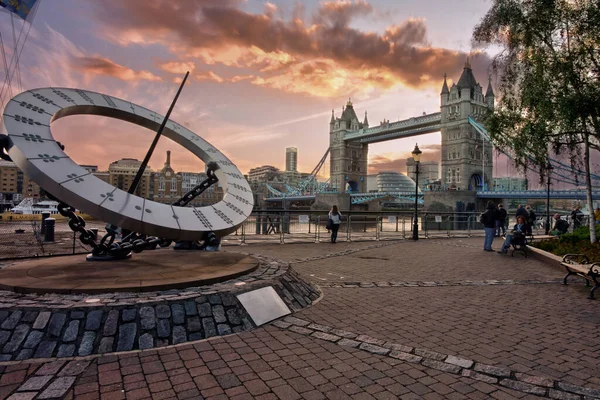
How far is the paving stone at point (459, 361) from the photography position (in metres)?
3.14

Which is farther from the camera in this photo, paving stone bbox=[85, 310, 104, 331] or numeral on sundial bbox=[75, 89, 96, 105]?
numeral on sundial bbox=[75, 89, 96, 105]

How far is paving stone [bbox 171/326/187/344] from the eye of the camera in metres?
3.43

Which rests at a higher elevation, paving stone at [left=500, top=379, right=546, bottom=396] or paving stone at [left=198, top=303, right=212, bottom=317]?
paving stone at [left=198, top=303, right=212, bottom=317]

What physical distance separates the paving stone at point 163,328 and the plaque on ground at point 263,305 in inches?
32.7

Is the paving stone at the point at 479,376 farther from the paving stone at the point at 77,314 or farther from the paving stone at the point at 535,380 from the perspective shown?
the paving stone at the point at 77,314

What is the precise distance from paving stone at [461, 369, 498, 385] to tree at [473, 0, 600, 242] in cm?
950

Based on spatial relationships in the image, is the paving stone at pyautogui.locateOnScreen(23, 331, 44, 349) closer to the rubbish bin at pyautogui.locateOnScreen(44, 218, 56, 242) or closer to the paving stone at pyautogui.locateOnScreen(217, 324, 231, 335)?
the paving stone at pyautogui.locateOnScreen(217, 324, 231, 335)

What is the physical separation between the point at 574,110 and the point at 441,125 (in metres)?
61.3

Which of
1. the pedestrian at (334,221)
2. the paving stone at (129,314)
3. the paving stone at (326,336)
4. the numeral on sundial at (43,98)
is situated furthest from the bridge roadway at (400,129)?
the paving stone at (129,314)

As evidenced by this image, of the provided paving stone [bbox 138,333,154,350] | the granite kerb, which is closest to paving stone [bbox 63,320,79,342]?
the granite kerb

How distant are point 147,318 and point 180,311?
31 centimetres

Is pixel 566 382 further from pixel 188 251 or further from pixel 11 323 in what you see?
pixel 188 251

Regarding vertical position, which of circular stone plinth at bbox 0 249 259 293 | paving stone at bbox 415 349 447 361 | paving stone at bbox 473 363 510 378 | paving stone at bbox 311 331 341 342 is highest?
circular stone plinth at bbox 0 249 259 293

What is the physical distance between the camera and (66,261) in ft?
17.0
